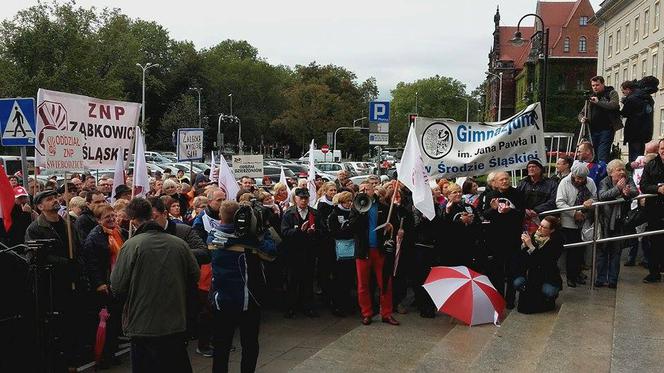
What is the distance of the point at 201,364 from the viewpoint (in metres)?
7.46

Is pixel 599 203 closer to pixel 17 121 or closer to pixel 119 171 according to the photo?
pixel 119 171

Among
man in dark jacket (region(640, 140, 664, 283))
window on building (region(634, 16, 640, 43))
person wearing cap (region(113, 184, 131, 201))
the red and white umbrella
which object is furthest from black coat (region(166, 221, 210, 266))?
window on building (region(634, 16, 640, 43))

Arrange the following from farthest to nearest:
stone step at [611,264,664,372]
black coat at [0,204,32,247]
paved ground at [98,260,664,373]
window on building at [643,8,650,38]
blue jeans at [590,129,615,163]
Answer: window on building at [643,8,650,38] → blue jeans at [590,129,615,163] → black coat at [0,204,32,247] → paved ground at [98,260,664,373] → stone step at [611,264,664,372]

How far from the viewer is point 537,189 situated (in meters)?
9.28

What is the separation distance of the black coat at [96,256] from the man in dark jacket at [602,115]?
24.7 feet

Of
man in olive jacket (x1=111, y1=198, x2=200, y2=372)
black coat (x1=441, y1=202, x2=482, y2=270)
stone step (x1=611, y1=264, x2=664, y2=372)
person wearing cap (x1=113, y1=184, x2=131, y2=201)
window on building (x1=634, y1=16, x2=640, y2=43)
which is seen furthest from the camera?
window on building (x1=634, y1=16, x2=640, y2=43)

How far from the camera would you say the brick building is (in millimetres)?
75875

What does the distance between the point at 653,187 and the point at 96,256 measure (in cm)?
630

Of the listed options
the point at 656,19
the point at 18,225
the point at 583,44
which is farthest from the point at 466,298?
the point at 583,44

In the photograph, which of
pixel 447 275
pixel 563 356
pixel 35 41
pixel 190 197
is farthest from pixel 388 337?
pixel 35 41

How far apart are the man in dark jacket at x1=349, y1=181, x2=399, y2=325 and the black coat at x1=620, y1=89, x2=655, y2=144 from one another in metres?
4.77

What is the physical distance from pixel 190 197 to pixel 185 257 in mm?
7042

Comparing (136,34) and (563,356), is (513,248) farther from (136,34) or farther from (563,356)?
(136,34)

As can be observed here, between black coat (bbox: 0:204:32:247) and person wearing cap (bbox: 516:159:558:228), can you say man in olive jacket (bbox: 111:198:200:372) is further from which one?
person wearing cap (bbox: 516:159:558:228)
